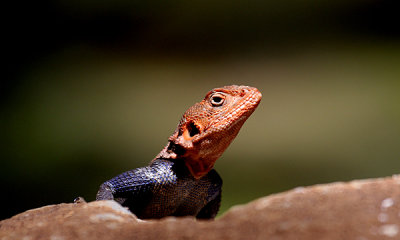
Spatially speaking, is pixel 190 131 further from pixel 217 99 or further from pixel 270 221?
pixel 270 221

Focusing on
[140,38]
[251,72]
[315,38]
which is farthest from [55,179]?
[315,38]

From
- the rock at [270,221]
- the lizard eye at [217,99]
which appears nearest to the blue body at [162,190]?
the lizard eye at [217,99]

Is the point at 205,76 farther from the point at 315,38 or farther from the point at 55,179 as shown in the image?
the point at 55,179

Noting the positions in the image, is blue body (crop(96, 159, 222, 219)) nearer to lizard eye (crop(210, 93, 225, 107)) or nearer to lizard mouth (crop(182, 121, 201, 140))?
lizard mouth (crop(182, 121, 201, 140))

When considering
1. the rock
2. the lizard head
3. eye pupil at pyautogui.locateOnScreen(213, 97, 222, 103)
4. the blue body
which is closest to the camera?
the rock

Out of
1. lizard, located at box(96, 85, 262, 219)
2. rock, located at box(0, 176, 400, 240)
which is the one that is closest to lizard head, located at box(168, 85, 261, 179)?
lizard, located at box(96, 85, 262, 219)

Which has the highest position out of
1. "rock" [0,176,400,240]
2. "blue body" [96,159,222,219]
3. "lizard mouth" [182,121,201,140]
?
"rock" [0,176,400,240]

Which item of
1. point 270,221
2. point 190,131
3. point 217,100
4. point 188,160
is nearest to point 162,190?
point 188,160
